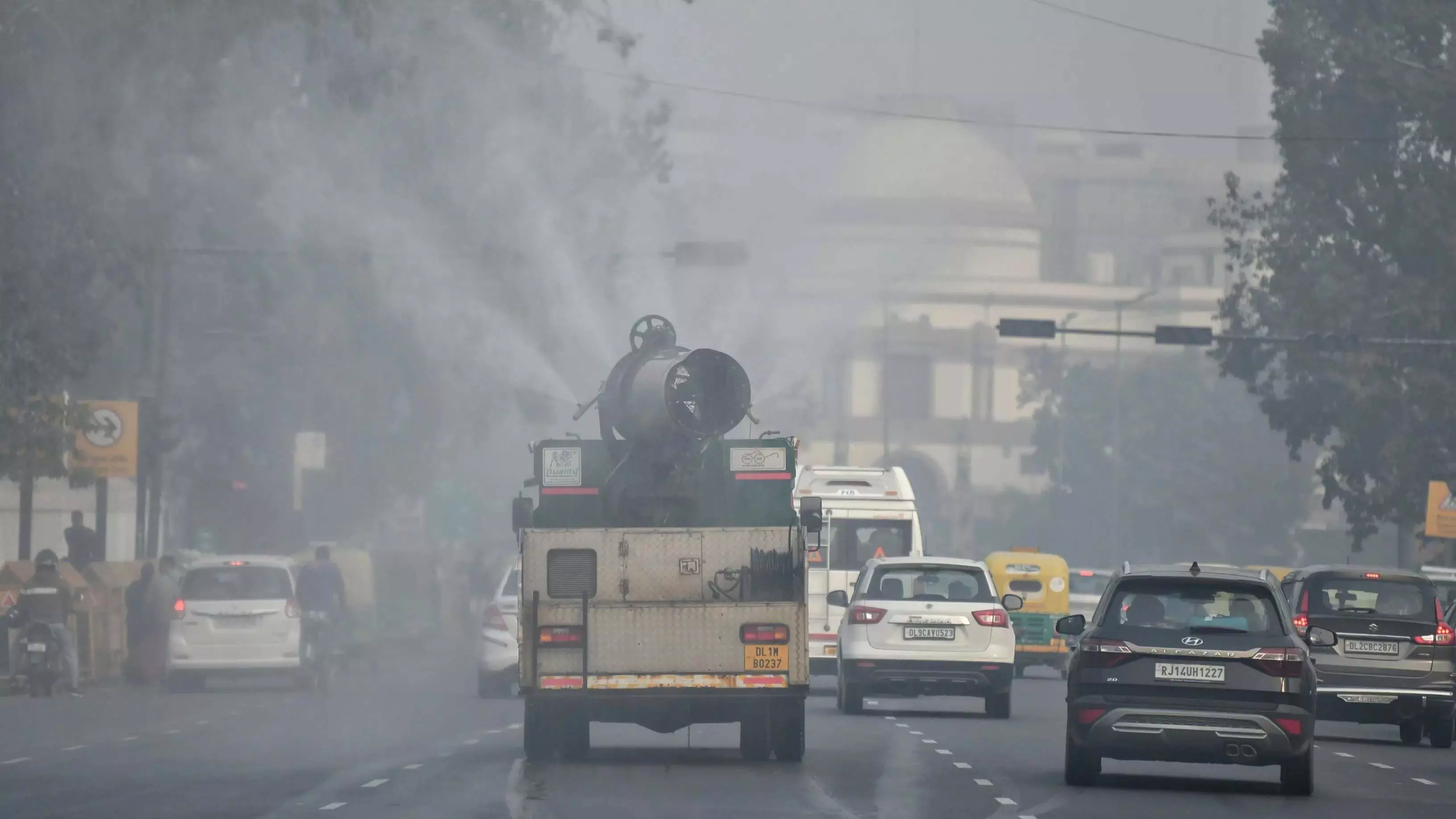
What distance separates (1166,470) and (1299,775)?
72857 millimetres

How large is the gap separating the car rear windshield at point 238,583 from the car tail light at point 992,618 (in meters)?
9.92

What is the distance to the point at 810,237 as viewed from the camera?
52469 mm

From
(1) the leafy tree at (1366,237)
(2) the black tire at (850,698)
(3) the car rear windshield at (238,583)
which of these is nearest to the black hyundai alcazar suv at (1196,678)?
(2) the black tire at (850,698)

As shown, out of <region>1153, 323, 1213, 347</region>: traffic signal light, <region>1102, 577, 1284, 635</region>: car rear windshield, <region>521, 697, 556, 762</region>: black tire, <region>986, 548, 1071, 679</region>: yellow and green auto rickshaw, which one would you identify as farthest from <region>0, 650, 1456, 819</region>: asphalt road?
<region>1153, 323, 1213, 347</region>: traffic signal light

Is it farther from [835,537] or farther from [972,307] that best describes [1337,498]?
[972,307]

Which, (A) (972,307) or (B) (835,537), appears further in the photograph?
(A) (972,307)

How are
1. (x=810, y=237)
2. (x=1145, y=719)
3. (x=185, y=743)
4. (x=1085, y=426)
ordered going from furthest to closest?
(x=1085, y=426) < (x=810, y=237) < (x=185, y=743) < (x=1145, y=719)

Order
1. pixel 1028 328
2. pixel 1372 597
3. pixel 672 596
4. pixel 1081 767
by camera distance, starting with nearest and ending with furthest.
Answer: pixel 1081 767
pixel 672 596
pixel 1372 597
pixel 1028 328

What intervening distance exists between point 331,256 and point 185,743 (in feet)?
80.7

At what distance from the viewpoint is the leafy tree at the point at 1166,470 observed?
84250mm

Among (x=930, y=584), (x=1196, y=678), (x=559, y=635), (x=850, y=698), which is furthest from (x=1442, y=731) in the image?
(x=559, y=635)

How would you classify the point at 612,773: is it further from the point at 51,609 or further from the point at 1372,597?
the point at 51,609

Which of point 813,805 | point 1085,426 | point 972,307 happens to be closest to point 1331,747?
point 813,805

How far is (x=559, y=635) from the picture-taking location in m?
17.9
